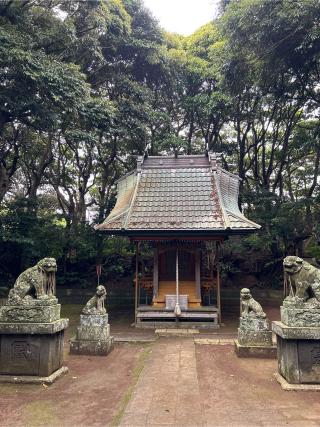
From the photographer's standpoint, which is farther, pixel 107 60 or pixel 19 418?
pixel 107 60

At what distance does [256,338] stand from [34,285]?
478 cm

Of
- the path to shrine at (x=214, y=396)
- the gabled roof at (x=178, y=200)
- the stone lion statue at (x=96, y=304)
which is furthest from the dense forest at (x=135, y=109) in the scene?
the path to shrine at (x=214, y=396)

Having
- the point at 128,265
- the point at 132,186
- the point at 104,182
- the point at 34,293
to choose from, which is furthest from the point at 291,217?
the point at 34,293

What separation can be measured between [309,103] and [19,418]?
19.0m

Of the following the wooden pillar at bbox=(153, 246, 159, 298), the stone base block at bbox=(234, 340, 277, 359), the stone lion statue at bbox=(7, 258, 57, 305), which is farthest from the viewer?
the wooden pillar at bbox=(153, 246, 159, 298)

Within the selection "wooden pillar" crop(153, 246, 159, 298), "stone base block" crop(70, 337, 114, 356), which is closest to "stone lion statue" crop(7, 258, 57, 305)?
"stone base block" crop(70, 337, 114, 356)

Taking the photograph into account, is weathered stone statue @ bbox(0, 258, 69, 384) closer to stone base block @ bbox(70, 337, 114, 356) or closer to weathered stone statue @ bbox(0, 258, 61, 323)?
weathered stone statue @ bbox(0, 258, 61, 323)

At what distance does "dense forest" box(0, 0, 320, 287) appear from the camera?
1182cm

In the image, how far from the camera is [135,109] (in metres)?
16.6

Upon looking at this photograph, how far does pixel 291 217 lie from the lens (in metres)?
16.1

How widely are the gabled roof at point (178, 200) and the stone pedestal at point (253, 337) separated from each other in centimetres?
357

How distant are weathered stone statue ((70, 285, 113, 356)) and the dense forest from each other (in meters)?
7.36

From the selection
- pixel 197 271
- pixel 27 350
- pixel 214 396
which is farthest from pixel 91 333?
pixel 197 271

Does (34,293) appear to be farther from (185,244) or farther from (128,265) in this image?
(128,265)
